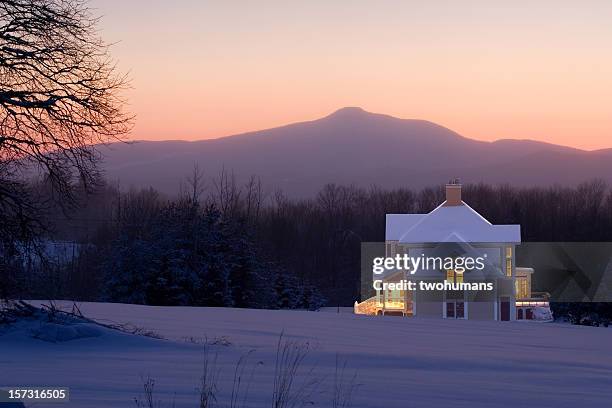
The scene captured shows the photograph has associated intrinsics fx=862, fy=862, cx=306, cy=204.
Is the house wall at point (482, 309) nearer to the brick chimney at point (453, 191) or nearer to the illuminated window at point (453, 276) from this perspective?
the illuminated window at point (453, 276)

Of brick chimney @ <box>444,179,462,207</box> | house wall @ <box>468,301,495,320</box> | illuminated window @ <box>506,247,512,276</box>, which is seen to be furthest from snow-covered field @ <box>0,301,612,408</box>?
brick chimney @ <box>444,179,462,207</box>

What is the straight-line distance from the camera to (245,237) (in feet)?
140

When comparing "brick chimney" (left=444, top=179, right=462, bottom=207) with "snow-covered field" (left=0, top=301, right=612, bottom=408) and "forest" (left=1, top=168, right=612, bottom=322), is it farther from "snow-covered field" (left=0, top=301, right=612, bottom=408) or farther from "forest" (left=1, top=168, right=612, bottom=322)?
"snow-covered field" (left=0, top=301, right=612, bottom=408)

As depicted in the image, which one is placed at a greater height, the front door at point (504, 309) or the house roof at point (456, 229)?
the house roof at point (456, 229)

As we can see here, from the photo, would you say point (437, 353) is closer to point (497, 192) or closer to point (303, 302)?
point (303, 302)

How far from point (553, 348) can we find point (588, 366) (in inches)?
120

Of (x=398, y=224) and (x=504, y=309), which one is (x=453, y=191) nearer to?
(x=398, y=224)

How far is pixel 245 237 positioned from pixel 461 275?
39.6ft

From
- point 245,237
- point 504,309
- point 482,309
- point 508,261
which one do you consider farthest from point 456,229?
point 245,237

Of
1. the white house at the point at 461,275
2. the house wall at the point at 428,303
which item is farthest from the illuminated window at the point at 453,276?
the house wall at the point at 428,303

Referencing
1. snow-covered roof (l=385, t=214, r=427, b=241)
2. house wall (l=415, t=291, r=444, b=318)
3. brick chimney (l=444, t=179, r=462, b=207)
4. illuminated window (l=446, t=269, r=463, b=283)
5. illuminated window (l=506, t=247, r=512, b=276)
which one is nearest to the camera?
house wall (l=415, t=291, r=444, b=318)

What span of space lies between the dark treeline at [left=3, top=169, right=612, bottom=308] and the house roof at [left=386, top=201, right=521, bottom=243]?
7754mm

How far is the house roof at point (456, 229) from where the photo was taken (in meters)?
46.8

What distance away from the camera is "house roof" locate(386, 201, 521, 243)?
46812mm
